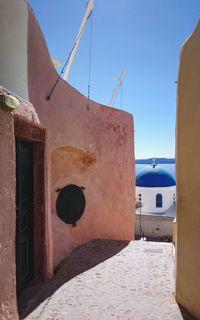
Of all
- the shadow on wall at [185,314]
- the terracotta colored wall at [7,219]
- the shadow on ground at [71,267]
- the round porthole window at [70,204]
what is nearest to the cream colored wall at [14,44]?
the terracotta colored wall at [7,219]

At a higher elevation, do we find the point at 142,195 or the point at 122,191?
the point at 122,191

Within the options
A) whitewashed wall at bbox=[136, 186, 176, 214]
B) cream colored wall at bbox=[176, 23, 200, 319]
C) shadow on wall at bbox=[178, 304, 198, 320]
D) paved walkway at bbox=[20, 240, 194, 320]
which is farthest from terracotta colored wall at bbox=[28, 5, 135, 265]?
whitewashed wall at bbox=[136, 186, 176, 214]

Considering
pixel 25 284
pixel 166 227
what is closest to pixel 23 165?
pixel 25 284

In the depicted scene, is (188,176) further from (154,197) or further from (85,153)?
(154,197)

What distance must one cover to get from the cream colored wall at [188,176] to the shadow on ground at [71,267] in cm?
193

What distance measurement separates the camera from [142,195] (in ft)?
63.8

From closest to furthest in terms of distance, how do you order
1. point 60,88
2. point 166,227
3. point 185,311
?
point 185,311 → point 60,88 → point 166,227

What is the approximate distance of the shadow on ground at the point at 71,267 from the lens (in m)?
4.11

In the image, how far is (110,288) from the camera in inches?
180

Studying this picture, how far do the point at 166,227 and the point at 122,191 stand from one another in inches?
277

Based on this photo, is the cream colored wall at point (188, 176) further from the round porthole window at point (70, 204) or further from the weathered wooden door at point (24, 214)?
the round porthole window at point (70, 204)

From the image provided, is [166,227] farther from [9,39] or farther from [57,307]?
[9,39]

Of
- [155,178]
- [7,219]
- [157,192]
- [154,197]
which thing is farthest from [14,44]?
[154,197]

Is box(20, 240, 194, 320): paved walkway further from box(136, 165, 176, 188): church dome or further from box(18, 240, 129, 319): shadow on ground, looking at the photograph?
box(136, 165, 176, 188): church dome
